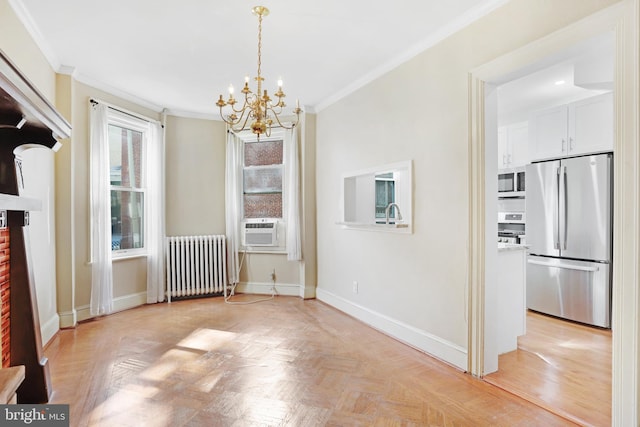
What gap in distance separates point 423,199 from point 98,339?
10.9 feet

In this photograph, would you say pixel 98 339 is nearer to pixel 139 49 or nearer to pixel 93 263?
pixel 93 263

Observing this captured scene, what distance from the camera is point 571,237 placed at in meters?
3.89

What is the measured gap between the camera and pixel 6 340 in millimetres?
2096

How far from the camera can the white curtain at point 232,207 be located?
200 inches

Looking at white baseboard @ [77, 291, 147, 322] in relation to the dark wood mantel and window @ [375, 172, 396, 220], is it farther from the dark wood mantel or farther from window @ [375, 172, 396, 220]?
window @ [375, 172, 396, 220]

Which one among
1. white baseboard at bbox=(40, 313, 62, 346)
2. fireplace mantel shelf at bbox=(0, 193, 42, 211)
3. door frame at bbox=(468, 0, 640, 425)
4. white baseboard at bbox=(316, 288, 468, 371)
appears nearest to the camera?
fireplace mantel shelf at bbox=(0, 193, 42, 211)

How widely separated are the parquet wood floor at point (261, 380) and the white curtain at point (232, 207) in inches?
54.5

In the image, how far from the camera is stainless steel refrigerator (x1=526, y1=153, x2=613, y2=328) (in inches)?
143

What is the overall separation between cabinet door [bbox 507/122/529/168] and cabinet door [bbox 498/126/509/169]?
2.2 inches

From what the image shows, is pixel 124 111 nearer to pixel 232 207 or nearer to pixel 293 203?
pixel 232 207

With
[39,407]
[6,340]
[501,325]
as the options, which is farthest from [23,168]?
[501,325]

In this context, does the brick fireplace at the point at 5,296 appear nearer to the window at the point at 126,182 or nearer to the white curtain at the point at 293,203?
the window at the point at 126,182

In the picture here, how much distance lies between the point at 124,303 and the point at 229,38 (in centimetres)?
343

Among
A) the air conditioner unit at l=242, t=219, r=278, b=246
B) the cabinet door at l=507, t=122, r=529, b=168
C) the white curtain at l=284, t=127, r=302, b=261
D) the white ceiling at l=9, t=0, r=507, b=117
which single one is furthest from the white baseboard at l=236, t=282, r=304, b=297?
the cabinet door at l=507, t=122, r=529, b=168
